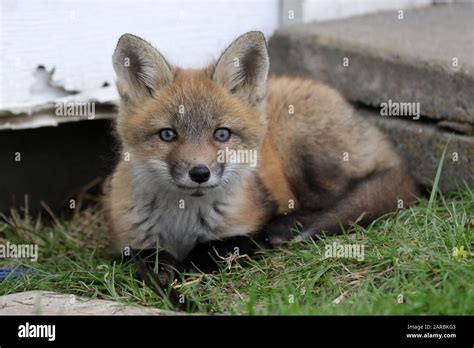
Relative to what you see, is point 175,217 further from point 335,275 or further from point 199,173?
point 335,275

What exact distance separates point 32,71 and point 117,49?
120cm

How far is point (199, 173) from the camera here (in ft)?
12.4

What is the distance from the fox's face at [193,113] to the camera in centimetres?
391

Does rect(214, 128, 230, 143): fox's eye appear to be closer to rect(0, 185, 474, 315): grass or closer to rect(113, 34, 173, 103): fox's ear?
rect(113, 34, 173, 103): fox's ear

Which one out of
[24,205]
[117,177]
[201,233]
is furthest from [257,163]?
[24,205]

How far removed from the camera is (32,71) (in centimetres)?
505

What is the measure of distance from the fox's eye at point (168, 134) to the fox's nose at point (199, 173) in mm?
261

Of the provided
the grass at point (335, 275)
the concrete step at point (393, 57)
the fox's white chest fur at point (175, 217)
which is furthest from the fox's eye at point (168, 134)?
the concrete step at point (393, 57)

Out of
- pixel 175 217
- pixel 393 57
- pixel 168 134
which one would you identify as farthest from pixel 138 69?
pixel 393 57

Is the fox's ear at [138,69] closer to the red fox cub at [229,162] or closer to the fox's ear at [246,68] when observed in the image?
the red fox cub at [229,162]

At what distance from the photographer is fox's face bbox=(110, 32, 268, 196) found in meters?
3.91

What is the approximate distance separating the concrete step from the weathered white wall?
417 mm

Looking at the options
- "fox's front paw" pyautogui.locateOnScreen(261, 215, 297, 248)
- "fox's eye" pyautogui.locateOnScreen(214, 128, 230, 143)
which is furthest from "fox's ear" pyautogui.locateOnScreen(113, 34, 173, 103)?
"fox's front paw" pyautogui.locateOnScreen(261, 215, 297, 248)

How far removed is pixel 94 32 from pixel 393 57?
1875mm
